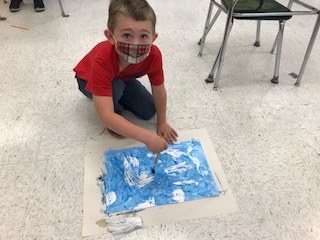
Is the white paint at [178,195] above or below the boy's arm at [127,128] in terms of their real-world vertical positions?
below

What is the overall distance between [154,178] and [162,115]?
1.02 ft

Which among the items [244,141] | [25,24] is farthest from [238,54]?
[25,24]

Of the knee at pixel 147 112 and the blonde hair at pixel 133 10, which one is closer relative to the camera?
the blonde hair at pixel 133 10

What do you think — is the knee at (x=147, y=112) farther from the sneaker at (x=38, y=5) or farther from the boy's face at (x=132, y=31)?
the sneaker at (x=38, y=5)

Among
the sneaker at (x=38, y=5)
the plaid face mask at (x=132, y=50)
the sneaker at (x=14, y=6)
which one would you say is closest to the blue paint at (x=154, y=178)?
the plaid face mask at (x=132, y=50)

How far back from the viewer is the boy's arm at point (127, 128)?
0.88m

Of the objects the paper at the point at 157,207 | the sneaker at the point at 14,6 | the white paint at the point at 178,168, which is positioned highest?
the sneaker at the point at 14,6

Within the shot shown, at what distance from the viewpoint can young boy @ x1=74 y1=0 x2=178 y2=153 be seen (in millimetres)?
794

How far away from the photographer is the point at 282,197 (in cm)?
96

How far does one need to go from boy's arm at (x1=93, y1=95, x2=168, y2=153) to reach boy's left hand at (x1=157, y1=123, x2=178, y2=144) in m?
0.20

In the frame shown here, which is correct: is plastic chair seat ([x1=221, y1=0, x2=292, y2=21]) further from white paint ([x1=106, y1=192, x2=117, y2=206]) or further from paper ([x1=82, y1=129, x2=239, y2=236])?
white paint ([x1=106, y1=192, x2=117, y2=206])

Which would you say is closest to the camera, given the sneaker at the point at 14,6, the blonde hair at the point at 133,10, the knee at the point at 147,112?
the blonde hair at the point at 133,10

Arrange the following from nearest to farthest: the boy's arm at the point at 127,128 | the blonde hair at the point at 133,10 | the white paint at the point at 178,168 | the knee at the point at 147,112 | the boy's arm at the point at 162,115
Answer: the blonde hair at the point at 133,10 < the boy's arm at the point at 127,128 < the white paint at the point at 178,168 < the boy's arm at the point at 162,115 < the knee at the point at 147,112

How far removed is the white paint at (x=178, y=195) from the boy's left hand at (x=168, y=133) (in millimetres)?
235
